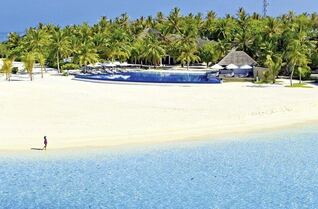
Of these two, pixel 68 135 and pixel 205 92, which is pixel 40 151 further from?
pixel 205 92

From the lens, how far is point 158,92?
4231 cm

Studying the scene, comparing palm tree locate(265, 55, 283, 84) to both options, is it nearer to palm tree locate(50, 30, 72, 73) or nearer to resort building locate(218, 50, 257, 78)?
resort building locate(218, 50, 257, 78)

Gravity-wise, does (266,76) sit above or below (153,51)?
below

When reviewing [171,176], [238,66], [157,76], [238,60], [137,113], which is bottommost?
[171,176]

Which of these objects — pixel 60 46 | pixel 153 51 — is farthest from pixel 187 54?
pixel 60 46

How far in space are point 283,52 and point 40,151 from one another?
35.8m

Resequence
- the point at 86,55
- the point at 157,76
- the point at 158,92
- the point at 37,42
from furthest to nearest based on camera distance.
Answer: the point at 37,42
the point at 86,55
the point at 157,76
the point at 158,92

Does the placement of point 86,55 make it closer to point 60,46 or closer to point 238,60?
point 60,46

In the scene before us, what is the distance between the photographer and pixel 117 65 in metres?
66.8

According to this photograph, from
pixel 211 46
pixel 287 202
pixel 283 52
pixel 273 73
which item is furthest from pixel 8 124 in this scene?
pixel 211 46

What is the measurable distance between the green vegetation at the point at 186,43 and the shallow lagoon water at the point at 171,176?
26.1 metres

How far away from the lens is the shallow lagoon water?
1761 cm

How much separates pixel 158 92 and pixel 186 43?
89.9 ft

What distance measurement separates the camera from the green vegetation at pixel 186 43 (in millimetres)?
53719
